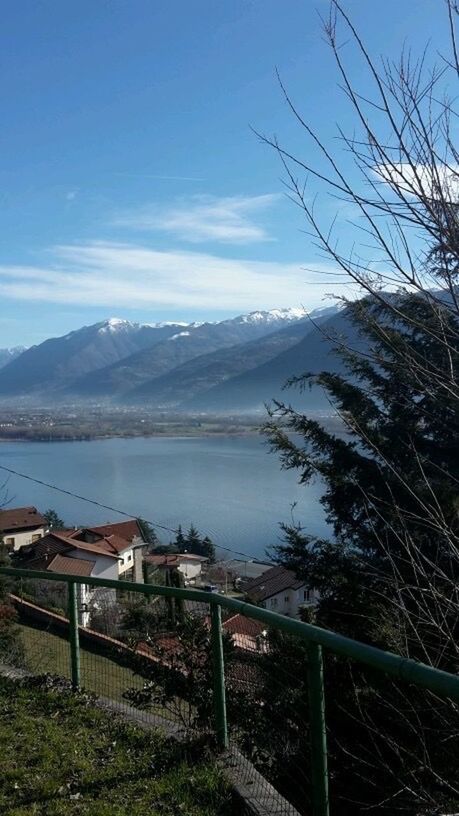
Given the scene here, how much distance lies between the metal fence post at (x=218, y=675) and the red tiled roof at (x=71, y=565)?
88.8 feet

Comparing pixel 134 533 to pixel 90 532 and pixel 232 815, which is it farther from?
pixel 232 815

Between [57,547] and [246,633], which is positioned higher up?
[246,633]

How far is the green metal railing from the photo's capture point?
8.00 ft

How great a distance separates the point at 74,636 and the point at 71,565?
2715 cm

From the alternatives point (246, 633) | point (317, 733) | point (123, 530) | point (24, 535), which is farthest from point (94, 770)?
point (123, 530)

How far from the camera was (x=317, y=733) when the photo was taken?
3229 mm

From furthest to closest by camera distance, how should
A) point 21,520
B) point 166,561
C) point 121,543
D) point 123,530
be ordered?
1. point 123,530
2. point 21,520
3. point 121,543
4. point 166,561

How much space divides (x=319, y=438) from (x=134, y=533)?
3205 centimetres

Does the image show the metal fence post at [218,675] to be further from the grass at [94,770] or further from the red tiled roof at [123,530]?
the red tiled roof at [123,530]

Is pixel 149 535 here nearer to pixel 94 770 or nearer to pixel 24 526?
pixel 24 526

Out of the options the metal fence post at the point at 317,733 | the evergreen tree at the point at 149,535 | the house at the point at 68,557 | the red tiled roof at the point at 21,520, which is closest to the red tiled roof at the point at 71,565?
the house at the point at 68,557

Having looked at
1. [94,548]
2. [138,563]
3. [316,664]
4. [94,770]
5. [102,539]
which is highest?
[316,664]

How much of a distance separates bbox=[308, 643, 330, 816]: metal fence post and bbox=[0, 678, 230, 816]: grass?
0.56 m

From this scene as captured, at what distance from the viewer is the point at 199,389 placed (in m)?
178
